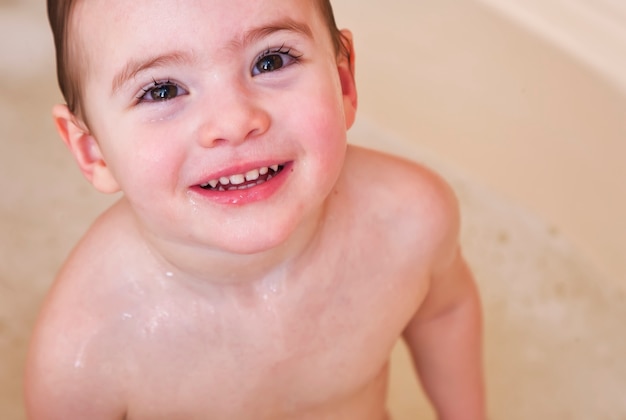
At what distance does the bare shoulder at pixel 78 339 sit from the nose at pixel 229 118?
8.0 inches

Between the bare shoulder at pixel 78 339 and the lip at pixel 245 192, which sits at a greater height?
the lip at pixel 245 192

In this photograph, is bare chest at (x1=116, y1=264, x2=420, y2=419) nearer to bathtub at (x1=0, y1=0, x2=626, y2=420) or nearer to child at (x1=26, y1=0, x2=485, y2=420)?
child at (x1=26, y1=0, x2=485, y2=420)

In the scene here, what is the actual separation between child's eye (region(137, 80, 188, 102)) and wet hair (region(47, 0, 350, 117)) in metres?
0.07

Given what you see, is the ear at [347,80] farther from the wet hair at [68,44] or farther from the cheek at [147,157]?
the cheek at [147,157]

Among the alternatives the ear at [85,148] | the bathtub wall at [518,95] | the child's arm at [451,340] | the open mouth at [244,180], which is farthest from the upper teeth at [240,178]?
the bathtub wall at [518,95]

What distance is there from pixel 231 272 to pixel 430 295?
0.26 meters

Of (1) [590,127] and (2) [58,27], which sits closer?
(2) [58,27]

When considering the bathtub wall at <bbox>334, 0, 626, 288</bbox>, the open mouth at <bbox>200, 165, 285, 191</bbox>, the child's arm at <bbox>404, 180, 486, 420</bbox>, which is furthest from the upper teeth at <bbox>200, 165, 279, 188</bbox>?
the bathtub wall at <bbox>334, 0, 626, 288</bbox>

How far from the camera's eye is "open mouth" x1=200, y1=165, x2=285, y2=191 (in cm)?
66

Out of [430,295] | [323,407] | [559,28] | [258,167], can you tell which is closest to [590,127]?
[559,28]

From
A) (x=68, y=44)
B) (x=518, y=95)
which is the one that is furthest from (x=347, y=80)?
(x=518, y=95)

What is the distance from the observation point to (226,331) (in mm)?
797

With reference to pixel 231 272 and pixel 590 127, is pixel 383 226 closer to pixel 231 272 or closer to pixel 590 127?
pixel 231 272

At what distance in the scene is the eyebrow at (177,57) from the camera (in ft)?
2.01
